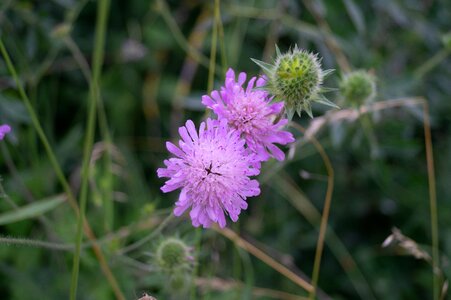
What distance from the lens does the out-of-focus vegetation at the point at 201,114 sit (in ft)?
7.82

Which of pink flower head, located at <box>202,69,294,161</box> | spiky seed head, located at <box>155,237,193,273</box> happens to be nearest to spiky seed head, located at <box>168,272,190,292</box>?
spiky seed head, located at <box>155,237,193,273</box>

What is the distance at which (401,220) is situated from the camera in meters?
2.86

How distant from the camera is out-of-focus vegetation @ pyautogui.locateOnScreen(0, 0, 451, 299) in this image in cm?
238

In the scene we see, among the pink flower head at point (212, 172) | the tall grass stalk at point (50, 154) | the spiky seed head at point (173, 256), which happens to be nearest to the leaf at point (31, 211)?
the tall grass stalk at point (50, 154)

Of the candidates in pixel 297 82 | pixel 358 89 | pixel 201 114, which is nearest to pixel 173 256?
pixel 297 82

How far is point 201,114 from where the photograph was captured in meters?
2.98

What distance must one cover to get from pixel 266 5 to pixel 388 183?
107 cm

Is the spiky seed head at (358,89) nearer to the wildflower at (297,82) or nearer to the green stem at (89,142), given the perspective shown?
the wildflower at (297,82)

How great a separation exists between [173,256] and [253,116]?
0.55 metres

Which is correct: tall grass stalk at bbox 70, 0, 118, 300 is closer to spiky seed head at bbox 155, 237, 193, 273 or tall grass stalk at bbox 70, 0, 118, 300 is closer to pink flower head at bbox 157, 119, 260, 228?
pink flower head at bbox 157, 119, 260, 228

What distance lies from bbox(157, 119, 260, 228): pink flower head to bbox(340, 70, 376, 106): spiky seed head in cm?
76

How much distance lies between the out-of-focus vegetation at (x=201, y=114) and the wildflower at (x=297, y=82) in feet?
2.76

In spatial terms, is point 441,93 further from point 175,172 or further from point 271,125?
point 175,172

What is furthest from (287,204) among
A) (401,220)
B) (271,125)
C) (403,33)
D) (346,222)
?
(271,125)
